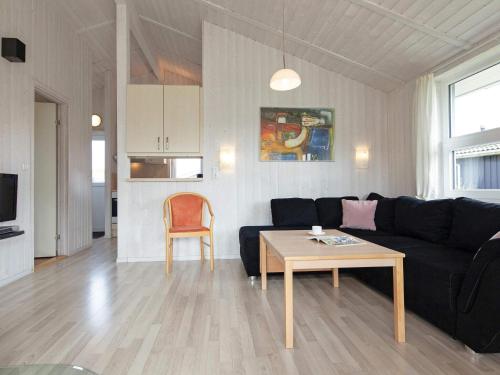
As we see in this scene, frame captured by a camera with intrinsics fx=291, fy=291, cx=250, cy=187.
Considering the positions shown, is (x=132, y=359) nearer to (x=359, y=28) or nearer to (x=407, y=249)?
(x=407, y=249)

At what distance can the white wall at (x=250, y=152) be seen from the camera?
13.3ft

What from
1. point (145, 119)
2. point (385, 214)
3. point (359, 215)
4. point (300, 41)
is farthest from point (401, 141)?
point (145, 119)

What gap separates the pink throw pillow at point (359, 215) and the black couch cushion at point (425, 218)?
13.0 inches

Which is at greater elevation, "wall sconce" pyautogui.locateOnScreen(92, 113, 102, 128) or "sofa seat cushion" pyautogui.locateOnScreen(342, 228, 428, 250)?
"wall sconce" pyautogui.locateOnScreen(92, 113, 102, 128)

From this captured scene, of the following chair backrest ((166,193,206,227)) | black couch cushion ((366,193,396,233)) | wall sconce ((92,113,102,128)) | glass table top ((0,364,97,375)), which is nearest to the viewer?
glass table top ((0,364,97,375))

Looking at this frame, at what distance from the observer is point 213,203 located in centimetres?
421

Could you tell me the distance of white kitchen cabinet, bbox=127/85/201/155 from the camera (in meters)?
3.97

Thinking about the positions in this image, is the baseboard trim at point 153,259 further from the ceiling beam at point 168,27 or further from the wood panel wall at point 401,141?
the ceiling beam at point 168,27

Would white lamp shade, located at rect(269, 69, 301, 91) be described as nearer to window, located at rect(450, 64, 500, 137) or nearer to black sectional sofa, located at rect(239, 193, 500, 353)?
black sectional sofa, located at rect(239, 193, 500, 353)

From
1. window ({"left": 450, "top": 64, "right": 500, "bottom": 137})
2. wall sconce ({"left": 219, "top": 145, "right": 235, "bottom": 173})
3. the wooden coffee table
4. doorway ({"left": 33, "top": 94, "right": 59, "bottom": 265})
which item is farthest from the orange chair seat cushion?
window ({"left": 450, "top": 64, "right": 500, "bottom": 137})

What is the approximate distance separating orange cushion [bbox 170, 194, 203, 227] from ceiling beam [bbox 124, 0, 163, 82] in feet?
9.37

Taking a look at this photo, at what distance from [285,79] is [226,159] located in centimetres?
172

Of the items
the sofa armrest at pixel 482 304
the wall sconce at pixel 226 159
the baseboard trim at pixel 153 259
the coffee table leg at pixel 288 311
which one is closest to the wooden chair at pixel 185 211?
the baseboard trim at pixel 153 259

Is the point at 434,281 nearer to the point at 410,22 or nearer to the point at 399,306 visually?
the point at 399,306
